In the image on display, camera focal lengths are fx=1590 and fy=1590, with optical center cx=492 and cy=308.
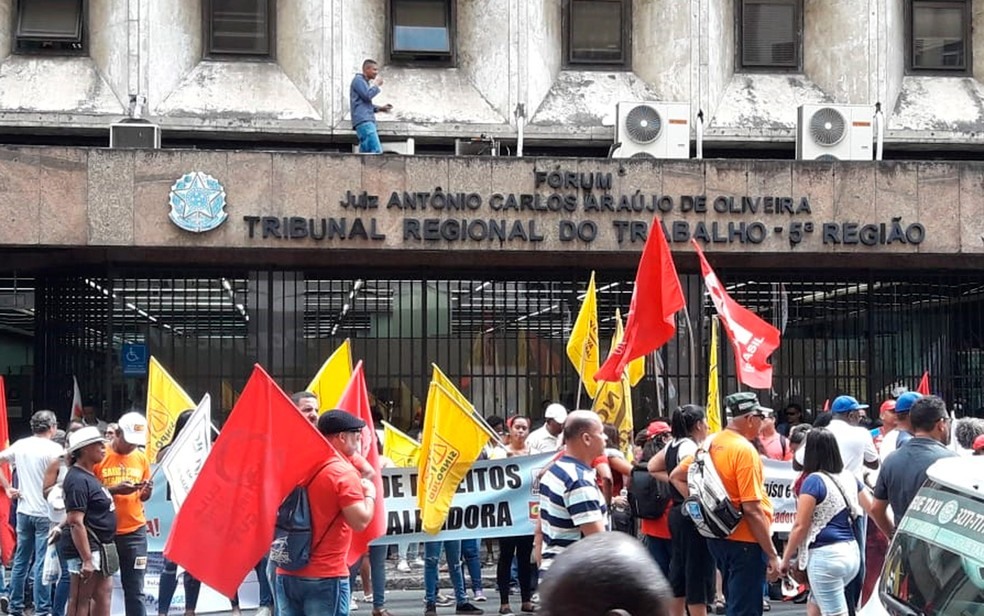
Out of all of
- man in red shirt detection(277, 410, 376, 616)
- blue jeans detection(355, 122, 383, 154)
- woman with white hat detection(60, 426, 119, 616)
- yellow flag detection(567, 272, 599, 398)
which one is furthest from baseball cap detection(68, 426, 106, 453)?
blue jeans detection(355, 122, 383, 154)

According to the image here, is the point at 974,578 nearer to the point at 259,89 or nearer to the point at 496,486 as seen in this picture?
the point at 496,486

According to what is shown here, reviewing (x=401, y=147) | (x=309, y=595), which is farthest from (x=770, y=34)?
(x=309, y=595)

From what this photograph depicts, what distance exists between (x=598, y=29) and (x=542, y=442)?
9.94 meters

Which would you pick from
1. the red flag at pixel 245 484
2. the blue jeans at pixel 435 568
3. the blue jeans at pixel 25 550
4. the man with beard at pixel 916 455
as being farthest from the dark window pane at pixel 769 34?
the red flag at pixel 245 484

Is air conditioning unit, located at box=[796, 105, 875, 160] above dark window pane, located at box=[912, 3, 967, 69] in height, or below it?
below

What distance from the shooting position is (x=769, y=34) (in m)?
22.7

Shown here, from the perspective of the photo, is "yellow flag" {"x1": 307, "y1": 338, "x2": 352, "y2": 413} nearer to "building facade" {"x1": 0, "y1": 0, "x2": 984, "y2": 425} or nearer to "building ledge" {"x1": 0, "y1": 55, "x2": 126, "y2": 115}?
"building facade" {"x1": 0, "y1": 0, "x2": 984, "y2": 425}

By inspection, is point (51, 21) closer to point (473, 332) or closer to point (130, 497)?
point (473, 332)

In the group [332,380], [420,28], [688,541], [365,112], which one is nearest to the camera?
[688,541]

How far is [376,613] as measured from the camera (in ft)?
41.5

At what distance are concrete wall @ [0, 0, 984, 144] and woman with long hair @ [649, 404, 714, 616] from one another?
11.5 m

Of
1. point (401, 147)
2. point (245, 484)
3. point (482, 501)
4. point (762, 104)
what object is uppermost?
point (762, 104)

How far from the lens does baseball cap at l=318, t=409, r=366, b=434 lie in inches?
319

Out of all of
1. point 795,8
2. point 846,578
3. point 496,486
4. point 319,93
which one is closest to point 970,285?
point 795,8
